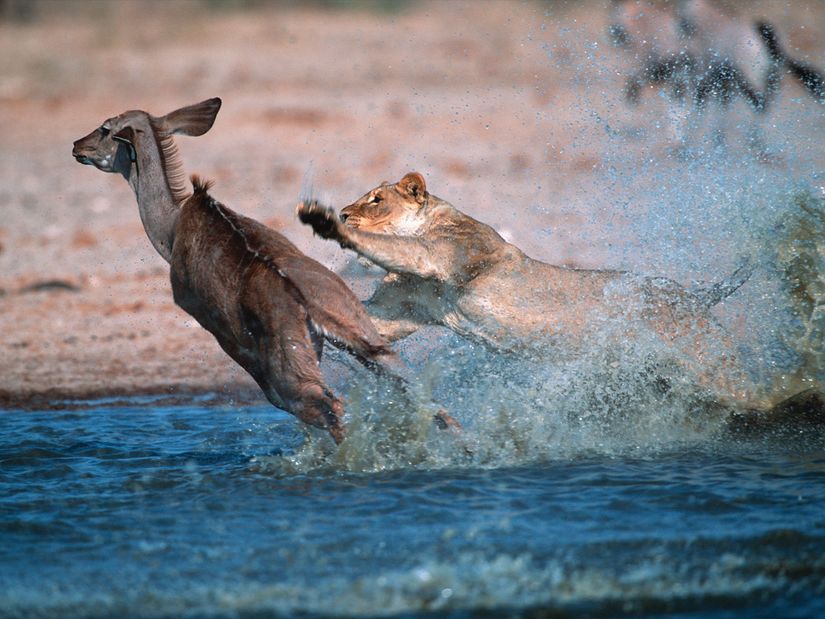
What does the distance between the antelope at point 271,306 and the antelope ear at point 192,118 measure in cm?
58

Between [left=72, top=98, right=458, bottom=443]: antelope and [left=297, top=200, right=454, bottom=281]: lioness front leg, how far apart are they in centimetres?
21

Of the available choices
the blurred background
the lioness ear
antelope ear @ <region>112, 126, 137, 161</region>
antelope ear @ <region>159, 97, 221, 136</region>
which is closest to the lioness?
the lioness ear

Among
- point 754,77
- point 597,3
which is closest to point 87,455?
point 754,77

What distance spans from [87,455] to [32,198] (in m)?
8.34

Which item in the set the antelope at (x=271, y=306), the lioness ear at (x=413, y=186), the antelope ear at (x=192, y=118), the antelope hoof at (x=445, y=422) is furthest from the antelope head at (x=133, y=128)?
the antelope hoof at (x=445, y=422)

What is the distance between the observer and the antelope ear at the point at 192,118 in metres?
6.99

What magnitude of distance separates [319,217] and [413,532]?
1.62 m

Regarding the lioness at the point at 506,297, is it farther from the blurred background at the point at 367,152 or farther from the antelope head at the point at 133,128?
the antelope head at the point at 133,128

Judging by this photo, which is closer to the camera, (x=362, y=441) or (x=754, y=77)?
(x=362, y=441)

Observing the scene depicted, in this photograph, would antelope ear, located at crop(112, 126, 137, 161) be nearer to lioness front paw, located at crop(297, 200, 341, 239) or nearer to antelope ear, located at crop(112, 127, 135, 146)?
antelope ear, located at crop(112, 127, 135, 146)

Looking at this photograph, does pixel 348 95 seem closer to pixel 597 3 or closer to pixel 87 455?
pixel 597 3

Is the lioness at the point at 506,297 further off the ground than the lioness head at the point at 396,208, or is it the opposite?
the lioness head at the point at 396,208

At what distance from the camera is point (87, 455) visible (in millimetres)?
6977

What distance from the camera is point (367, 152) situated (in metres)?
15.4
